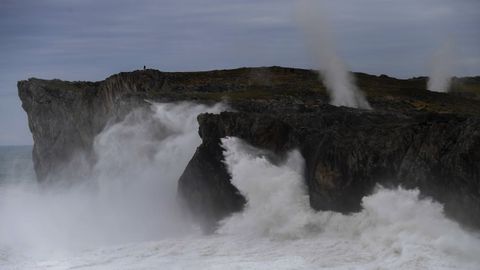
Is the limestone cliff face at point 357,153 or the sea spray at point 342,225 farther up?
the limestone cliff face at point 357,153

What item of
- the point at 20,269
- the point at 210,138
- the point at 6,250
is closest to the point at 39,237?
the point at 6,250

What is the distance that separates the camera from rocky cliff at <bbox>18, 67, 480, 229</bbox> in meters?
28.6

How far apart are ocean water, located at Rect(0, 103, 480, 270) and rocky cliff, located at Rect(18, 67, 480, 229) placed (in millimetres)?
779

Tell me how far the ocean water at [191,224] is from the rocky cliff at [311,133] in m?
0.78

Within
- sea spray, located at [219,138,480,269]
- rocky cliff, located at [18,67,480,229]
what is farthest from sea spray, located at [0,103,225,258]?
sea spray, located at [219,138,480,269]

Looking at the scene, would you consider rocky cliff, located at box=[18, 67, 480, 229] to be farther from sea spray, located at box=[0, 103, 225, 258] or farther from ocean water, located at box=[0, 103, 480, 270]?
sea spray, located at box=[0, 103, 225, 258]

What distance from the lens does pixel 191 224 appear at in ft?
Answer: 124

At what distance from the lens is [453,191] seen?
28156 mm

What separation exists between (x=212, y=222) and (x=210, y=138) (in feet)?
13.8

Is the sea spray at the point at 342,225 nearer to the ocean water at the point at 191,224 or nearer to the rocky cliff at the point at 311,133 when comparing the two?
the ocean water at the point at 191,224

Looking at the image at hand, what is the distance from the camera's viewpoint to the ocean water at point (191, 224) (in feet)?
91.2

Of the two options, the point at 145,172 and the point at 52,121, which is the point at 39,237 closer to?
the point at 145,172

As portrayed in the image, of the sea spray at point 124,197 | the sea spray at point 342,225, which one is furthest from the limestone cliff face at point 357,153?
the sea spray at point 124,197

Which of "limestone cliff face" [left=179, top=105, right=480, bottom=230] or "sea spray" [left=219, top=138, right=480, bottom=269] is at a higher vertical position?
"limestone cliff face" [left=179, top=105, right=480, bottom=230]
